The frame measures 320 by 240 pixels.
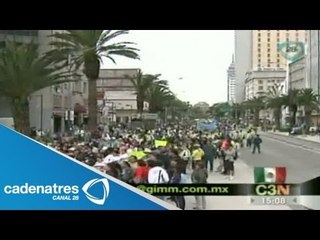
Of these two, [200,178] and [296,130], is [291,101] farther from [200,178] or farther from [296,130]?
[200,178]

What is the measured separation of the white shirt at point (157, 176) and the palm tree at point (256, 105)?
1879 mm

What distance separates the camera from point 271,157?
1012 cm

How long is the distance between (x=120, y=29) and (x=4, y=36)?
5.42ft

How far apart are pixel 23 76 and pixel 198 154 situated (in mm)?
2933

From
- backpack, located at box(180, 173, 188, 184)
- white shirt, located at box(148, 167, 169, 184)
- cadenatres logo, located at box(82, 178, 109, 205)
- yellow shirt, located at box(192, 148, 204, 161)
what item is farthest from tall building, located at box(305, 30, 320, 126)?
cadenatres logo, located at box(82, 178, 109, 205)

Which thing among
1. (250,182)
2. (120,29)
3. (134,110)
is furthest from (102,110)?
(250,182)

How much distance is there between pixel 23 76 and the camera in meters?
10.8

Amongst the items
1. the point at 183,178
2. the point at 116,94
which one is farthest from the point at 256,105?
the point at 116,94

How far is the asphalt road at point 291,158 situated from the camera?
32.8 ft

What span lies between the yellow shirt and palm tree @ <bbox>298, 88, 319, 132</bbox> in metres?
1.70

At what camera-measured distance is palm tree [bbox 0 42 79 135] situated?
10.2m

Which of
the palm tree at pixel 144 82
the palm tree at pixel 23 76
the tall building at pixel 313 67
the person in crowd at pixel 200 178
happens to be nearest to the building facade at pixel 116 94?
the palm tree at pixel 144 82

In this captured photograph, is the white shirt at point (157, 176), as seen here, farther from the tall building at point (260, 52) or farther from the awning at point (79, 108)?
the tall building at point (260, 52)

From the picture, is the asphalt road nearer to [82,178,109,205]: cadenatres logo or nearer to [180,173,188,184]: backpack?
[180,173,188,184]: backpack
